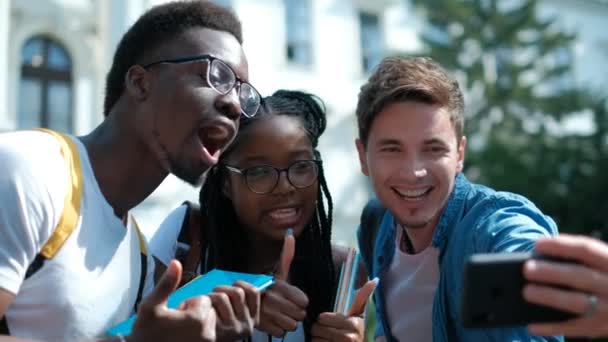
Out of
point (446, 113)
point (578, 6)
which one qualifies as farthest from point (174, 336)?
point (578, 6)

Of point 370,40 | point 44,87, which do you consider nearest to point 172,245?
point 44,87

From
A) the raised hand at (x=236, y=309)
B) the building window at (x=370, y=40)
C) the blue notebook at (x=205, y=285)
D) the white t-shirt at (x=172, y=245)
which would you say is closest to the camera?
the raised hand at (x=236, y=309)

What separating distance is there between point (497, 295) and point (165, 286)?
84cm

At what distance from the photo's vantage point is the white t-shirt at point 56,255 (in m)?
1.82

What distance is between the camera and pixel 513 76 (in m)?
18.3

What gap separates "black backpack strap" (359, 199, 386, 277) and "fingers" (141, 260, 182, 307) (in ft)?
5.85

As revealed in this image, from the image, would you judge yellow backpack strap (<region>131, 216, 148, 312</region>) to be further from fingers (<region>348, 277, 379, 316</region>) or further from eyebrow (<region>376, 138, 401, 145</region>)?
eyebrow (<region>376, 138, 401, 145</region>)

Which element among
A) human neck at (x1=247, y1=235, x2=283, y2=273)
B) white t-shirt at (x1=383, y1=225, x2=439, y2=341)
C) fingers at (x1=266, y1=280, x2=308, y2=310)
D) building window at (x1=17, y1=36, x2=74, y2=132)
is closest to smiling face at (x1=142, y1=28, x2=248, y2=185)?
fingers at (x1=266, y1=280, x2=308, y2=310)

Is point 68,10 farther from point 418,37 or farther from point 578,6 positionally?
point 578,6

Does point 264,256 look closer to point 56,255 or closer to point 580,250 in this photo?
point 56,255

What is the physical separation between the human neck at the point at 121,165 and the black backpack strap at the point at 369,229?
138 centimetres

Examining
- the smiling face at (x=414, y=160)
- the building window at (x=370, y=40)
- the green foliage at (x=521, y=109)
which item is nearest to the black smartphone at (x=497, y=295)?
the smiling face at (x=414, y=160)

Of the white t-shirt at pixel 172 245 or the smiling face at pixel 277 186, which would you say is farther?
the smiling face at pixel 277 186

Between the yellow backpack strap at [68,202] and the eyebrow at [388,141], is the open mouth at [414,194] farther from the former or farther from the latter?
the yellow backpack strap at [68,202]
